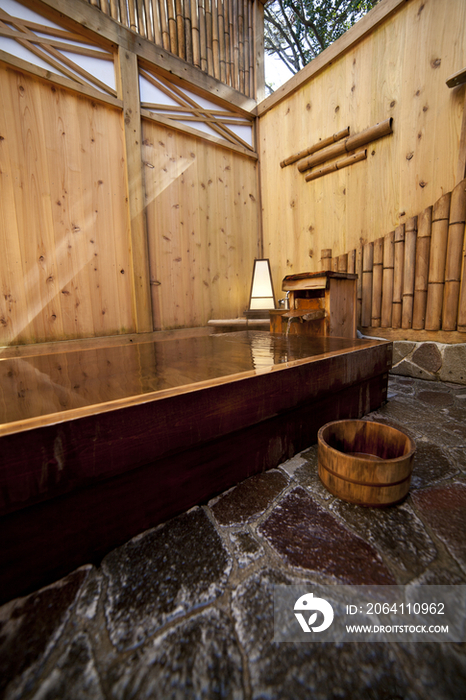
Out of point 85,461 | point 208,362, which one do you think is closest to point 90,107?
point 208,362

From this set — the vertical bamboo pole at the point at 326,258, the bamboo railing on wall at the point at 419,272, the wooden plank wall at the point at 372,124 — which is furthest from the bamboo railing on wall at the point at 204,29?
the bamboo railing on wall at the point at 419,272

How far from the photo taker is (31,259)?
3271 millimetres

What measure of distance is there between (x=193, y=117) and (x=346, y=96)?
215 centimetres

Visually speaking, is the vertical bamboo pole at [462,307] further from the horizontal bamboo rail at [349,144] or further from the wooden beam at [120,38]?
the wooden beam at [120,38]

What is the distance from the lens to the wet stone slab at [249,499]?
129cm

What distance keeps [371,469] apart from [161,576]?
0.89 metres

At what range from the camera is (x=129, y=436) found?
1.05 metres

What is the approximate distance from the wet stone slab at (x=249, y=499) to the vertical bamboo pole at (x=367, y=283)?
286 centimetres

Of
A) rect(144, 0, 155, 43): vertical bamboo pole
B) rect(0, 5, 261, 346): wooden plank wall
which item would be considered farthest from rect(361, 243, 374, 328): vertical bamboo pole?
rect(144, 0, 155, 43): vertical bamboo pole

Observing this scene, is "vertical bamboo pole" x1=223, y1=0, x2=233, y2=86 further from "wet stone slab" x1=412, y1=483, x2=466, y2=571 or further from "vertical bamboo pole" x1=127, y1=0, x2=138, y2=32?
"wet stone slab" x1=412, y1=483, x2=466, y2=571

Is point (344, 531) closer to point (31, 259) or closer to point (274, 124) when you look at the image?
point (31, 259)

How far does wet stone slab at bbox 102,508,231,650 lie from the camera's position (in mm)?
A: 879

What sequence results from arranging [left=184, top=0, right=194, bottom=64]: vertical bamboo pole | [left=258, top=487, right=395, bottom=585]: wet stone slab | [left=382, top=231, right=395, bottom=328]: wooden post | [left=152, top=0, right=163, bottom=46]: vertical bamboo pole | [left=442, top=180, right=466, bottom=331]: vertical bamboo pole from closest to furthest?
1. [left=258, top=487, right=395, bottom=585]: wet stone slab
2. [left=442, top=180, right=466, bottom=331]: vertical bamboo pole
3. [left=382, top=231, right=395, bottom=328]: wooden post
4. [left=152, top=0, right=163, bottom=46]: vertical bamboo pole
5. [left=184, top=0, right=194, bottom=64]: vertical bamboo pole

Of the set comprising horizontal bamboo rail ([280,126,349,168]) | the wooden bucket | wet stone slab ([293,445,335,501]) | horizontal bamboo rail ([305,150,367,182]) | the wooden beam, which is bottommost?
wet stone slab ([293,445,335,501])
